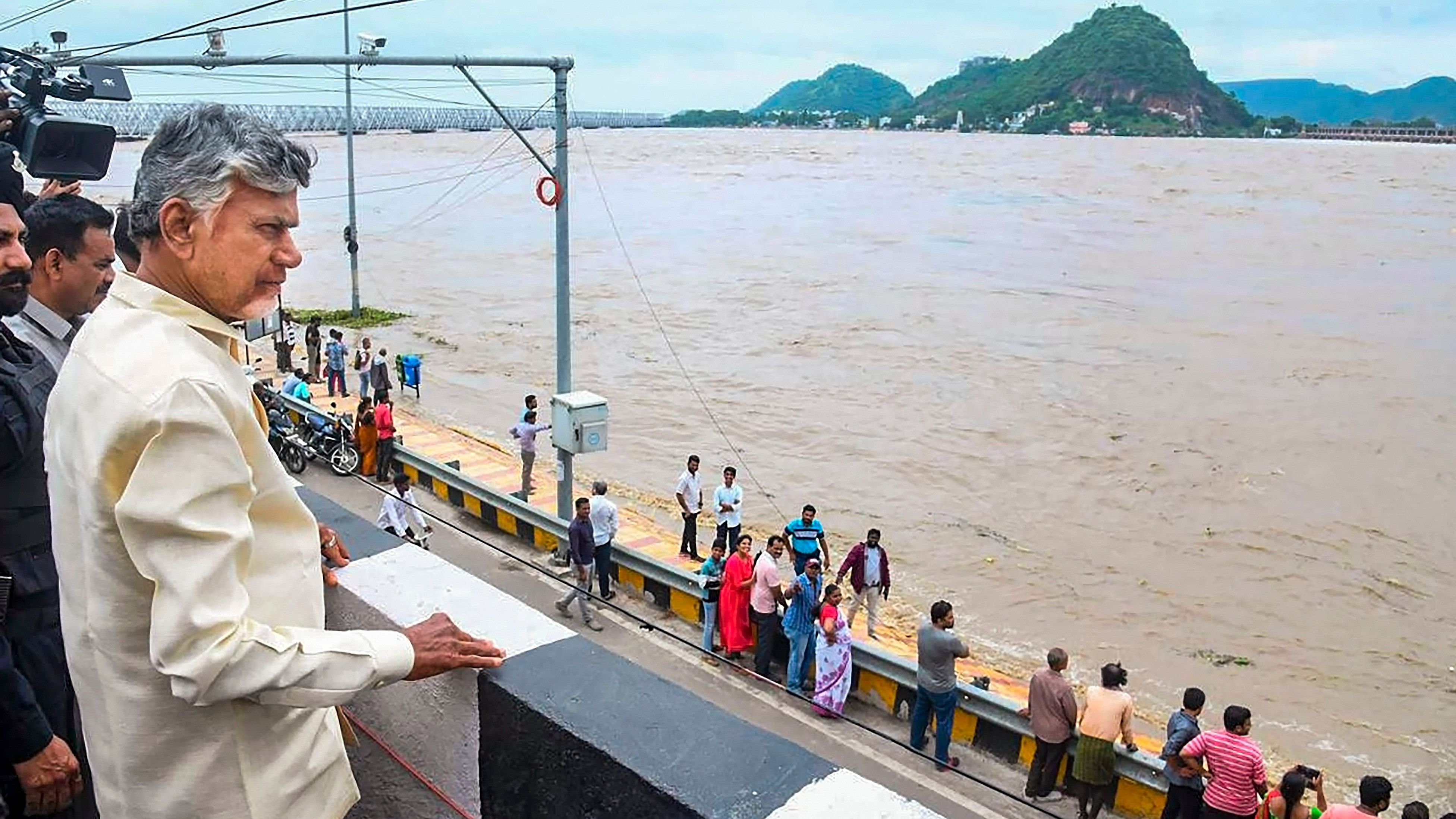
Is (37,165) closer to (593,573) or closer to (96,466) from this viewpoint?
(96,466)

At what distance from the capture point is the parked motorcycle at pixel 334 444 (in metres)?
14.0

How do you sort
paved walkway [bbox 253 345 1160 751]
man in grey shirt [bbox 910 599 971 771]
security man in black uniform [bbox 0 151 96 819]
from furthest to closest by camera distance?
paved walkway [bbox 253 345 1160 751], man in grey shirt [bbox 910 599 971 771], security man in black uniform [bbox 0 151 96 819]

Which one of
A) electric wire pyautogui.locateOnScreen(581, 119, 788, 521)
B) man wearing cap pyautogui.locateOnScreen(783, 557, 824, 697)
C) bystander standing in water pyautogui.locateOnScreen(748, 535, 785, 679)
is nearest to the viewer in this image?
man wearing cap pyautogui.locateOnScreen(783, 557, 824, 697)

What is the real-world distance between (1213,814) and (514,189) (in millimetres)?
73341

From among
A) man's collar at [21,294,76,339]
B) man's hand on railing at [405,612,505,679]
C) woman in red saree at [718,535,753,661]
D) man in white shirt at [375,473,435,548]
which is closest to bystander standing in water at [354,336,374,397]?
man in white shirt at [375,473,435,548]

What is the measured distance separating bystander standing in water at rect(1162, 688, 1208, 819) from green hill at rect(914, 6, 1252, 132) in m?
142

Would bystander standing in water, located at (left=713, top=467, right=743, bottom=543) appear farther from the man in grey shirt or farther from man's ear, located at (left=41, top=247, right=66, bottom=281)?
man's ear, located at (left=41, top=247, right=66, bottom=281)

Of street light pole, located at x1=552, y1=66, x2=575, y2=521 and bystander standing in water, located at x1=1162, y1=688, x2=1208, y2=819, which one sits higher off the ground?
street light pole, located at x1=552, y1=66, x2=575, y2=521

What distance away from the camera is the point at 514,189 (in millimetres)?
75875

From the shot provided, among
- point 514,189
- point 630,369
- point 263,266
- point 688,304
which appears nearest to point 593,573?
point 263,266

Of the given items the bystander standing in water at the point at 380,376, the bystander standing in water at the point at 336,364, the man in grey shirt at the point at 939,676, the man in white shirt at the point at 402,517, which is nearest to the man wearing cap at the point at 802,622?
the man in grey shirt at the point at 939,676

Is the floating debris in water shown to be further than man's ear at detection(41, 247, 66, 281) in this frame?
Yes

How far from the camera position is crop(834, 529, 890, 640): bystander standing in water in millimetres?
10289

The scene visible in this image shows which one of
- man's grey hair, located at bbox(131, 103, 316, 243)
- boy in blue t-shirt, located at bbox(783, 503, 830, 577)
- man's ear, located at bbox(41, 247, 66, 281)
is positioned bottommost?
boy in blue t-shirt, located at bbox(783, 503, 830, 577)
